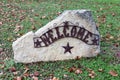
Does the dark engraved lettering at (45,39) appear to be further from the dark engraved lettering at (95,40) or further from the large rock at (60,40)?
the dark engraved lettering at (95,40)

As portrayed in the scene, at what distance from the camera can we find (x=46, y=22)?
8703mm

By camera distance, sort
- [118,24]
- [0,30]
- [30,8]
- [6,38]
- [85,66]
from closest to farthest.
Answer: [85,66] < [6,38] < [0,30] < [118,24] < [30,8]

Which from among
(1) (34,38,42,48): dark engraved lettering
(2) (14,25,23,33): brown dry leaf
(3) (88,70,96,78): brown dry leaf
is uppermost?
(1) (34,38,42,48): dark engraved lettering

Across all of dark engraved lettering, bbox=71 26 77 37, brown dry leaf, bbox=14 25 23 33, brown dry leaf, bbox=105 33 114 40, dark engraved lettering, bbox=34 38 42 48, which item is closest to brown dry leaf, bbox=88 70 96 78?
dark engraved lettering, bbox=71 26 77 37

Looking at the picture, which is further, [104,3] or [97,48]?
[104,3]

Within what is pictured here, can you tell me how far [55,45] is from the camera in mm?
5793

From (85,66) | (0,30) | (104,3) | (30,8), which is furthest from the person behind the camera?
(104,3)

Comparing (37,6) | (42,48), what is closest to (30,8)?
(37,6)

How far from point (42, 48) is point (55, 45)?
0.81ft

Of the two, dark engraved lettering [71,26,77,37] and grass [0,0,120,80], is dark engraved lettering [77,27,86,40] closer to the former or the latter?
dark engraved lettering [71,26,77,37]

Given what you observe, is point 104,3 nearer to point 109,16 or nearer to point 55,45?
point 109,16

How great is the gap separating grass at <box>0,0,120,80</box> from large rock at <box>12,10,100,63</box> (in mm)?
151

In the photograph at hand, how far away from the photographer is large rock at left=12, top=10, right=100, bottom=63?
5.72 meters

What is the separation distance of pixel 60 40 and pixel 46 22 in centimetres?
297
